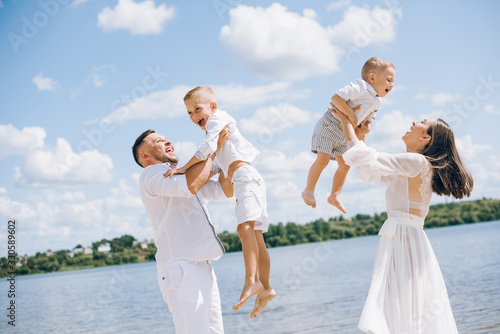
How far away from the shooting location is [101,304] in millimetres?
36344

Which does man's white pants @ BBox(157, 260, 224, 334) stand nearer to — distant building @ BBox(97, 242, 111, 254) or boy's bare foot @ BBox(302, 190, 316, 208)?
boy's bare foot @ BBox(302, 190, 316, 208)

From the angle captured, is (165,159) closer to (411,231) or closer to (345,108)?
(345,108)

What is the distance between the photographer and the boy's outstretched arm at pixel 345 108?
15.1 ft

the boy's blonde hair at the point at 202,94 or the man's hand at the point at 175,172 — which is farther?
the boy's blonde hair at the point at 202,94

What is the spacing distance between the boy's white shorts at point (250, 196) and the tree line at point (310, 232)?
7001cm

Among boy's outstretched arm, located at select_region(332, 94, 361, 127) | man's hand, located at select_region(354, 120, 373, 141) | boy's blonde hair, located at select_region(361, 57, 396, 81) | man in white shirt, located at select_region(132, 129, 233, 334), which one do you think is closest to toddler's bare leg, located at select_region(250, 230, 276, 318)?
man in white shirt, located at select_region(132, 129, 233, 334)

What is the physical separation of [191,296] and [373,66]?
8.87ft

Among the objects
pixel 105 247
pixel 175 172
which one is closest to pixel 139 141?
pixel 175 172

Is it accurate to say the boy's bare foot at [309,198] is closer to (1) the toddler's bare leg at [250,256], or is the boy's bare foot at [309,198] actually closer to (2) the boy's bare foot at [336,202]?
(2) the boy's bare foot at [336,202]

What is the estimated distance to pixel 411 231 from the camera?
4.22m

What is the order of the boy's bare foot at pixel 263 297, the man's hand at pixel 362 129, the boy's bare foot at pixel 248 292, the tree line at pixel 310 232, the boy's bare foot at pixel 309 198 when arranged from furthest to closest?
the tree line at pixel 310 232, the boy's bare foot at pixel 309 198, the man's hand at pixel 362 129, the boy's bare foot at pixel 263 297, the boy's bare foot at pixel 248 292

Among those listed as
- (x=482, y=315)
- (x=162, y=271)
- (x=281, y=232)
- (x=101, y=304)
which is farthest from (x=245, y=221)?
(x=281, y=232)

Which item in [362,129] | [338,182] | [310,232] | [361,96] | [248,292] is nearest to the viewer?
[248,292]

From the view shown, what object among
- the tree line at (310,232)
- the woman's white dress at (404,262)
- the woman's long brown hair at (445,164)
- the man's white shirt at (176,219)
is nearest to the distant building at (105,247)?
the tree line at (310,232)
